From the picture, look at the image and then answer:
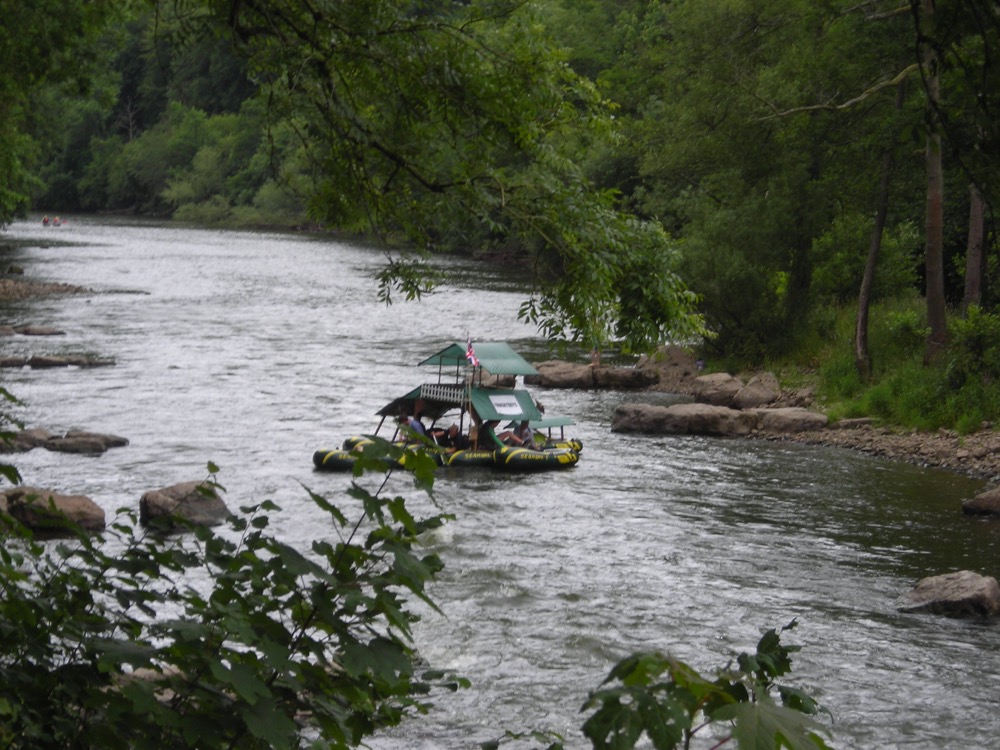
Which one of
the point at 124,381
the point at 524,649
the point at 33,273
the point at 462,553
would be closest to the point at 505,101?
the point at 524,649

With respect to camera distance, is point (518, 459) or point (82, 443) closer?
point (82, 443)

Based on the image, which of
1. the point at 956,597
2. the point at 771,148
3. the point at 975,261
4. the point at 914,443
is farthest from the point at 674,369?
the point at 956,597

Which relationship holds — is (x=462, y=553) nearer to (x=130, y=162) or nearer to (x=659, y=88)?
(x=659, y=88)

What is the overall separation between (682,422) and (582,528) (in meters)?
7.75

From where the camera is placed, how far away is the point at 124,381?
2659 cm

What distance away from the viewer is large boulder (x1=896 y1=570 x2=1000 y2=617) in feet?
42.3

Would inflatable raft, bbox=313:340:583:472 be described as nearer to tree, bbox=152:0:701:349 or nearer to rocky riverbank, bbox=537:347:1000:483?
rocky riverbank, bbox=537:347:1000:483

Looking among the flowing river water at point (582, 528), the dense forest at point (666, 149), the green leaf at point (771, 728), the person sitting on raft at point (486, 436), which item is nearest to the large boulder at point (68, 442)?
the flowing river water at point (582, 528)

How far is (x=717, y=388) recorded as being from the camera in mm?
26859

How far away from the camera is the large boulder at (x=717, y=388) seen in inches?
1037

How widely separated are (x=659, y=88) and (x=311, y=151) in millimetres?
48114

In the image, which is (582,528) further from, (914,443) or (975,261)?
(975,261)

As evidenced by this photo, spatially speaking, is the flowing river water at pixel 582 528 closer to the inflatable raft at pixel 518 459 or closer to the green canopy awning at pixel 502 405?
the inflatable raft at pixel 518 459

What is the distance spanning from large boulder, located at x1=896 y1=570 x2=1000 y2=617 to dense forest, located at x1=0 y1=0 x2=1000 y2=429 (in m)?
4.34
